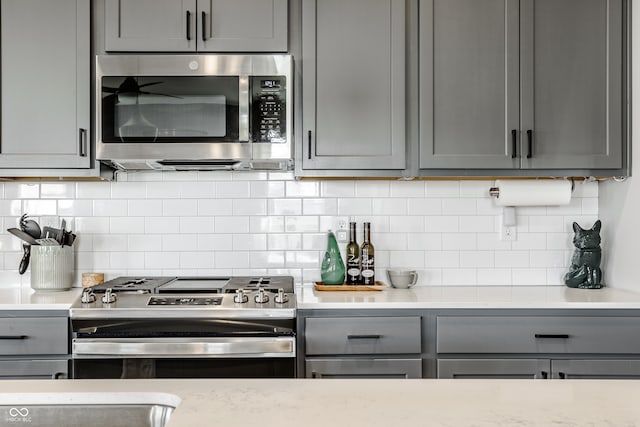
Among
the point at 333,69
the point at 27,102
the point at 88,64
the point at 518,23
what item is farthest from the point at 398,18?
the point at 27,102

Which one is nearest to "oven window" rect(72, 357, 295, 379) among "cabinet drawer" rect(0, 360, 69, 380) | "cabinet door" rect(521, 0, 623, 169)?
"cabinet drawer" rect(0, 360, 69, 380)

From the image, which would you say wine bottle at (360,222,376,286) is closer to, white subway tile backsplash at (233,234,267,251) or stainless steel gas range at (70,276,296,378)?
white subway tile backsplash at (233,234,267,251)

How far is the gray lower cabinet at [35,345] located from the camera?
234 centimetres

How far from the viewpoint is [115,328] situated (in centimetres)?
229

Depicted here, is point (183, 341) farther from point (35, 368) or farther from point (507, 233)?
point (507, 233)

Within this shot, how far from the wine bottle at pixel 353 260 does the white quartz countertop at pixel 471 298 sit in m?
0.17

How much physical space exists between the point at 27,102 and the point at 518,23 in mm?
2165

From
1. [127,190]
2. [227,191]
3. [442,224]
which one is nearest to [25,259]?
[127,190]

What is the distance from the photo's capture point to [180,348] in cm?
227

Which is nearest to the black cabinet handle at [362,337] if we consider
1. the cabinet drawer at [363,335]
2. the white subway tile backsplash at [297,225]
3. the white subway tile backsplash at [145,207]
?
the cabinet drawer at [363,335]

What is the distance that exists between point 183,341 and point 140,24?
137cm

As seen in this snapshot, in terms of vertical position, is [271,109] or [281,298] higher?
[271,109]

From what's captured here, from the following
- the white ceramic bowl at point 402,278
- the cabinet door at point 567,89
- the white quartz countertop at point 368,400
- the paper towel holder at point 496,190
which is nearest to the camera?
the white quartz countertop at point 368,400

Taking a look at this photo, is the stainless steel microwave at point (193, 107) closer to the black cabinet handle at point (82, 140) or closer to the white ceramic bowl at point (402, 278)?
the black cabinet handle at point (82, 140)
